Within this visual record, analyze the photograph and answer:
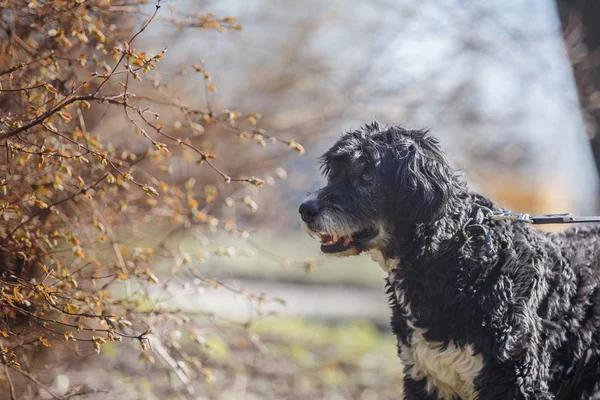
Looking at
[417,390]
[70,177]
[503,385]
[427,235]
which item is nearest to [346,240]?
[427,235]

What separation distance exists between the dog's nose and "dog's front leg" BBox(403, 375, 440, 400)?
3.86 feet

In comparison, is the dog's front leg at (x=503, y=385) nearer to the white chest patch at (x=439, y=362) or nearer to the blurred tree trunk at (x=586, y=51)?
the white chest patch at (x=439, y=362)

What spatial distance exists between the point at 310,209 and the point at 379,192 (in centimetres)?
44

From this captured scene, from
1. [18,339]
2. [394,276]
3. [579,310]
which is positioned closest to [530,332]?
[579,310]

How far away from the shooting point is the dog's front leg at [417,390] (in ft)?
13.3

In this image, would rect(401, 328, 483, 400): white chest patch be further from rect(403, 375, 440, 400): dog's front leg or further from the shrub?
the shrub

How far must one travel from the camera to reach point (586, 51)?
802 cm

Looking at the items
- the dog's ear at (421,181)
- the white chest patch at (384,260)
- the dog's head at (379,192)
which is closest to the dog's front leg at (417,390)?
the white chest patch at (384,260)

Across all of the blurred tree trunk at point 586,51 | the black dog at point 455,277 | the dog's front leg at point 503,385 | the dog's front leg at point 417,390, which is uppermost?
the blurred tree trunk at point 586,51

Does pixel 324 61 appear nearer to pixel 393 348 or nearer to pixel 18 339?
pixel 393 348

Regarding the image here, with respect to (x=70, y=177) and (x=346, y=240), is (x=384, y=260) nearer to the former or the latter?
(x=346, y=240)

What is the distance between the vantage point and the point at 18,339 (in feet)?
11.8

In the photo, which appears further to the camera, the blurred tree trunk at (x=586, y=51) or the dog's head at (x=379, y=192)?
the blurred tree trunk at (x=586, y=51)

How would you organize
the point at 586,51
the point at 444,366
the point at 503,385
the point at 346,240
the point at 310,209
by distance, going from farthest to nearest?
the point at 586,51 → the point at 346,240 → the point at 310,209 → the point at 444,366 → the point at 503,385
